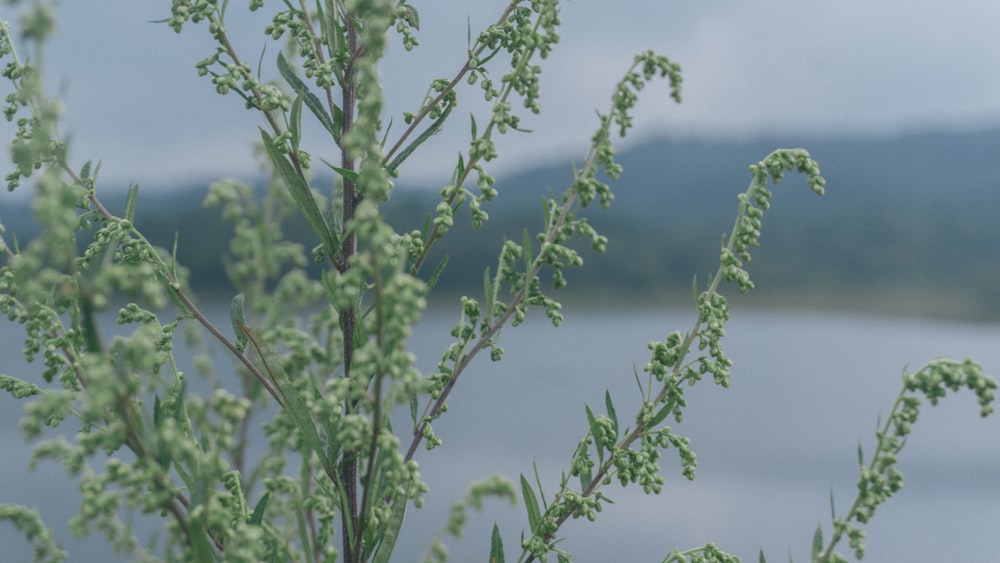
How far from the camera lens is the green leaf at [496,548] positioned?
2.32 meters

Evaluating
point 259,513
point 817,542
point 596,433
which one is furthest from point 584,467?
point 259,513

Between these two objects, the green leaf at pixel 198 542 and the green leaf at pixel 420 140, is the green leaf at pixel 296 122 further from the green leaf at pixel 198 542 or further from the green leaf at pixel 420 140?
the green leaf at pixel 198 542

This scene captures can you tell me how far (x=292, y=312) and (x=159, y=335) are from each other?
183 cm

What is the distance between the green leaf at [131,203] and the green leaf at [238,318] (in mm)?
305

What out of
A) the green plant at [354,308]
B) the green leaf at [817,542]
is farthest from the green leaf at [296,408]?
the green leaf at [817,542]

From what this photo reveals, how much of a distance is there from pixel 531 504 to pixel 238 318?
844 millimetres

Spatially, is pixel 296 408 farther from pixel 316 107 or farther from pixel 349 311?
pixel 316 107

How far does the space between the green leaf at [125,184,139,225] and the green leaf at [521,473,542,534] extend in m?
1.12

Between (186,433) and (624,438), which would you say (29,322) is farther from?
(624,438)

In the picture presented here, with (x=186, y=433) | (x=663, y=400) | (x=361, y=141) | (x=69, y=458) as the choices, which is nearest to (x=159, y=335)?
(x=186, y=433)

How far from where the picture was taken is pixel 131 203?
7.40ft

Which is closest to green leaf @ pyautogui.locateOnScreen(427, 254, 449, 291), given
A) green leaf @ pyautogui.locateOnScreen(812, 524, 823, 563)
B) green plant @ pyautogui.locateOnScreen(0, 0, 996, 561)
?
green plant @ pyautogui.locateOnScreen(0, 0, 996, 561)

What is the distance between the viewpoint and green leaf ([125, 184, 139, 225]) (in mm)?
2221

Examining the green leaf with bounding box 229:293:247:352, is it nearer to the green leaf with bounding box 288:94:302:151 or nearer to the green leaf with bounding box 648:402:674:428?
Result: the green leaf with bounding box 288:94:302:151
